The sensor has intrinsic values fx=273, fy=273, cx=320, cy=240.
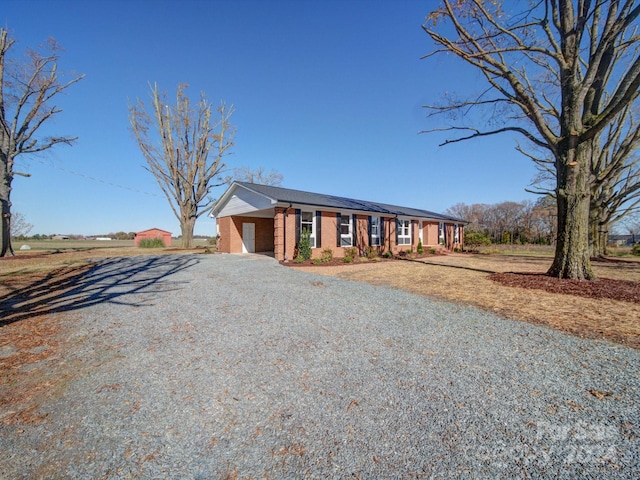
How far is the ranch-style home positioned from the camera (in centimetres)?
1370

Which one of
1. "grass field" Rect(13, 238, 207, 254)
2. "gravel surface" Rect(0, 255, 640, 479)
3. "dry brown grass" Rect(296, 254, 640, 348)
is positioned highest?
"grass field" Rect(13, 238, 207, 254)

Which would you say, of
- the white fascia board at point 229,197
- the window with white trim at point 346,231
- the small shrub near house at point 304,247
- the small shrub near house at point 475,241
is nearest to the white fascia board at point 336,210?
the window with white trim at point 346,231

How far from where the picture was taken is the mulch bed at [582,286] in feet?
20.8

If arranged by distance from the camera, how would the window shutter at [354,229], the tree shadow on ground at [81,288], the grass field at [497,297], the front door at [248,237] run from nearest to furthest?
the grass field at [497,297]
the tree shadow on ground at [81,288]
the window shutter at [354,229]
the front door at [248,237]

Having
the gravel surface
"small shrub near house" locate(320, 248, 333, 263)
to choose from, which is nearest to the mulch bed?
the gravel surface

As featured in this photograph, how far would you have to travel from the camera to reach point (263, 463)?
186 centimetres

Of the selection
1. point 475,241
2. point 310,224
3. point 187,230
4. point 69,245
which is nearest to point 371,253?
point 310,224

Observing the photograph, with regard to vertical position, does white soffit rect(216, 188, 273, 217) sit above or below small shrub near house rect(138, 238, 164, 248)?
above

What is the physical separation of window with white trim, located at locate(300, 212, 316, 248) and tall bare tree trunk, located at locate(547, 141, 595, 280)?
32.6 ft

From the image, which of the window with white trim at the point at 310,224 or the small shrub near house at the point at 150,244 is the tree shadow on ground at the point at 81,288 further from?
the small shrub near house at the point at 150,244

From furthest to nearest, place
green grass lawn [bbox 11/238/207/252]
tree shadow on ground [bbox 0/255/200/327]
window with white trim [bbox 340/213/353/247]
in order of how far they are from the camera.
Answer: green grass lawn [bbox 11/238/207/252] < window with white trim [bbox 340/213/353/247] < tree shadow on ground [bbox 0/255/200/327]

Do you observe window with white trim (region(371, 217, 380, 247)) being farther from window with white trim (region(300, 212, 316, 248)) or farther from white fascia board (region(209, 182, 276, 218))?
white fascia board (region(209, 182, 276, 218))

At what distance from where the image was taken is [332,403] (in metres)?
2.51

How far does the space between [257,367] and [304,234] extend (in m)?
10.8
